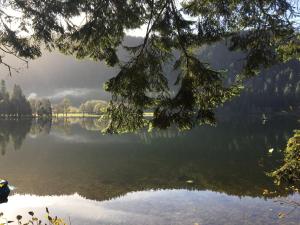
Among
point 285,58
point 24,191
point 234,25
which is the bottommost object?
point 24,191

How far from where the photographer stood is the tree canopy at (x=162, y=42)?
11.0 metres

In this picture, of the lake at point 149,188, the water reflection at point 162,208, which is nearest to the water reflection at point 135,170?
the lake at point 149,188

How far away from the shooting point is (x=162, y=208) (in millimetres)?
27281

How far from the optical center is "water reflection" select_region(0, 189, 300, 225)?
24219 mm

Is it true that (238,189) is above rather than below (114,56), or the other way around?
below

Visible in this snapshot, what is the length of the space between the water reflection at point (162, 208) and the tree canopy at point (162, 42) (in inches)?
530

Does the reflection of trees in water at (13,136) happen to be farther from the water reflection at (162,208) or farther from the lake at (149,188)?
the water reflection at (162,208)

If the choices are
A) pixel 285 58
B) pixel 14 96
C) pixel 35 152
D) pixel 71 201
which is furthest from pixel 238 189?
pixel 14 96

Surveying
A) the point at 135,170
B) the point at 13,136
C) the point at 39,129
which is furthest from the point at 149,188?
the point at 39,129

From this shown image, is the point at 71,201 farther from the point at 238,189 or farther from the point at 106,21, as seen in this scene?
the point at 106,21

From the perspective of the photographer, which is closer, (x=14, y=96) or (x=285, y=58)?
(x=285, y=58)

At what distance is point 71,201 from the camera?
30094 mm

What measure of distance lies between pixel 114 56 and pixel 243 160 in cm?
4056

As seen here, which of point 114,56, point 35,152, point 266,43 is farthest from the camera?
point 35,152
